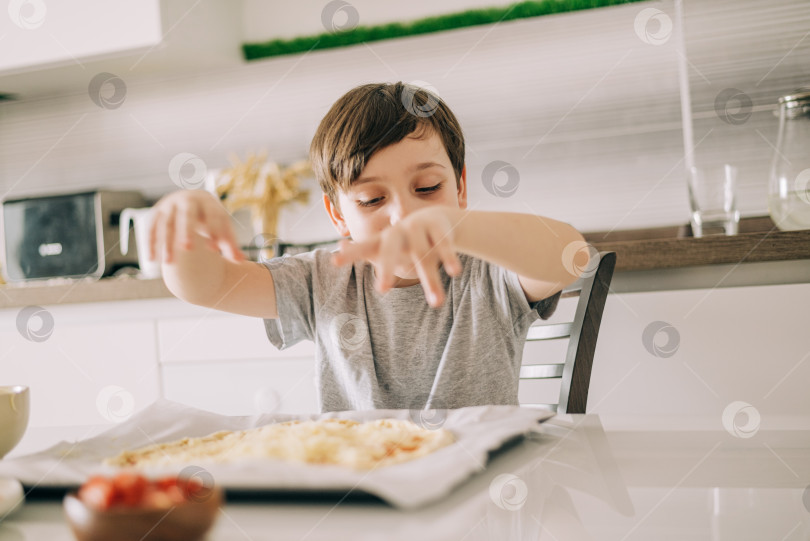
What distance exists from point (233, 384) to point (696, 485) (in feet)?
4.79

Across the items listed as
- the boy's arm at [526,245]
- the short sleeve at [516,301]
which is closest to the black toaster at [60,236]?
the short sleeve at [516,301]

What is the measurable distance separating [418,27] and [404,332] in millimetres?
1358

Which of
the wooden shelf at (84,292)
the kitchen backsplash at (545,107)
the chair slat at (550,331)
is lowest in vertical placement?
the chair slat at (550,331)

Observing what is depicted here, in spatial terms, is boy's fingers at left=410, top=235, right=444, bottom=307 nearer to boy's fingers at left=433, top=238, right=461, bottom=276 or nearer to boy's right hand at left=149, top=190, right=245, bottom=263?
boy's fingers at left=433, top=238, right=461, bottom=276

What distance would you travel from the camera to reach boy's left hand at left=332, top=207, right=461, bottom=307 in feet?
1.52

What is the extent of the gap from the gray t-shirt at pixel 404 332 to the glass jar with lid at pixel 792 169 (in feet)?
2.93

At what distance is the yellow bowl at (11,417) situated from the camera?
20.8 inches

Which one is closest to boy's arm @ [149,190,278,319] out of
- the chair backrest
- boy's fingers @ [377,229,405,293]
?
boy's fingers @ [377,229,405,293]

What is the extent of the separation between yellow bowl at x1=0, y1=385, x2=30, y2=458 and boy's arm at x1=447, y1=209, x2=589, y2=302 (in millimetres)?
371

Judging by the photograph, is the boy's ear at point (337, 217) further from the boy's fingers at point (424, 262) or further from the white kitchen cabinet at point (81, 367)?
the white kitchen cabinet at point (81, 367)

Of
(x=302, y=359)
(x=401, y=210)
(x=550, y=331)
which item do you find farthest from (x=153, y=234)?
(x=302, y=359)

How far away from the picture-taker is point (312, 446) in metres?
0.42

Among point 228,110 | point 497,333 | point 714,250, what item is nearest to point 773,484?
point 497,333

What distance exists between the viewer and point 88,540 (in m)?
0.31
